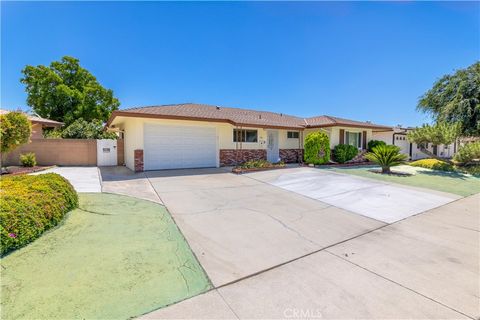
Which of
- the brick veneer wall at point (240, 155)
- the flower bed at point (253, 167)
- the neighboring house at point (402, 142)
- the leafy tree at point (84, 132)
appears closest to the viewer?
the flower bed at point (253, 167)

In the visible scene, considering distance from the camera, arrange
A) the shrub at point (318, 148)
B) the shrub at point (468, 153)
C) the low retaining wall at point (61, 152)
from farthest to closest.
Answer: the shrub at point (318, 148) < the shrub at point (468, 153) < the low retaining wall at point (61, 152)

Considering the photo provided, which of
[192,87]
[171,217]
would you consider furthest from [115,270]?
[192,87]

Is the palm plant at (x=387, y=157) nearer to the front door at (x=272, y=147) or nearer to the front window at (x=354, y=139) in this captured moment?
the front window at (x=354, y=139)

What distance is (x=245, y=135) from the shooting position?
1485 centimetres

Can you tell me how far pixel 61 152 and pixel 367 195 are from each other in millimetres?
16181

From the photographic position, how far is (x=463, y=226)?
4.98m

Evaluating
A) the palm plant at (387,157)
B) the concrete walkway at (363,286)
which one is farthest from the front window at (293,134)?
the concrete walkway at (363,286)

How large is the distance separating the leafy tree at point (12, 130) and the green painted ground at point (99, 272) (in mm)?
7652

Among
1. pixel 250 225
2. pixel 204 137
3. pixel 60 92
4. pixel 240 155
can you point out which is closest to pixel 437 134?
pixel 240 155

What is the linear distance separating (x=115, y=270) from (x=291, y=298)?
2.27 metres

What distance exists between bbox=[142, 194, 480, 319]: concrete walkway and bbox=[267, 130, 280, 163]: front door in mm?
11889

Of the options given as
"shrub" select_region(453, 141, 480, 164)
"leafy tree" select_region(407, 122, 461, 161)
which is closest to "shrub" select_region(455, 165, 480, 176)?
"shrub" select_region(453, 141, 480, 164)

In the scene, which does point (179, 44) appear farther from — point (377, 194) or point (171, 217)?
point (377, 194)

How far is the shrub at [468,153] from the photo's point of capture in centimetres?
1363
